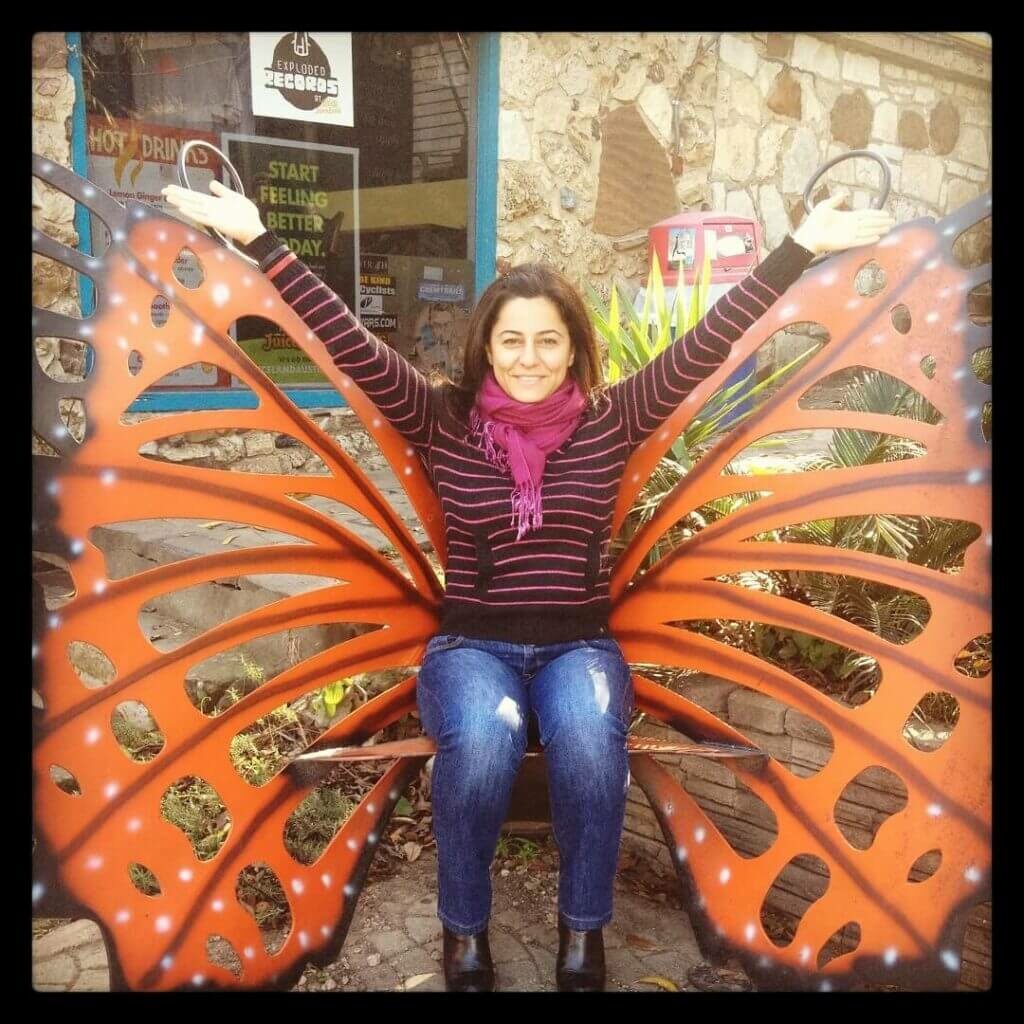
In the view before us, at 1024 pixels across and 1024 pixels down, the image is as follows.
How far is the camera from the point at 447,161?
162 inches

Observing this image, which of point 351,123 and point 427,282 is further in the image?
point 427,282

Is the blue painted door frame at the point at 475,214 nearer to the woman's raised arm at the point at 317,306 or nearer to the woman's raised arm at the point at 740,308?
the woman's raised arm at the point at 317,306

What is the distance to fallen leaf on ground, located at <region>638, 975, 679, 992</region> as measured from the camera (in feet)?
7.14

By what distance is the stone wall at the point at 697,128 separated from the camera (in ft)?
13.8

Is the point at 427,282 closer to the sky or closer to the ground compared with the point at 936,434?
closer to the sky

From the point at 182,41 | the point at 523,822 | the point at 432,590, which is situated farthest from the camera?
the point at 182,41

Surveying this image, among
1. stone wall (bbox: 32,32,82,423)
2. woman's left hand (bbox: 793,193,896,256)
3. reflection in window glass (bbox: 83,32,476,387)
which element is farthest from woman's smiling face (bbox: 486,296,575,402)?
stone wall (bbox: 32,32,82,423)

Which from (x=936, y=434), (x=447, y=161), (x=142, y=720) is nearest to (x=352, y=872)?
(x=142, y=720)

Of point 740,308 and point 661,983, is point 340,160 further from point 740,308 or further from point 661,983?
point 661,983

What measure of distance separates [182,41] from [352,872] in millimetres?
2856

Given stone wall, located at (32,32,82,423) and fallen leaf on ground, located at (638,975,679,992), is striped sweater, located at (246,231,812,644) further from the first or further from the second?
stone wall, located at (32,32,82,423)

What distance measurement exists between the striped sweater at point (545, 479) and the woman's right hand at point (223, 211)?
49mm

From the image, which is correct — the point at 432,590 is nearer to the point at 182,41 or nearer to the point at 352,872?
the point at 352,872

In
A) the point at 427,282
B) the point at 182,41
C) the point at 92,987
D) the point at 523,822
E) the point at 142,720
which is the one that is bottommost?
the point at 92,987
